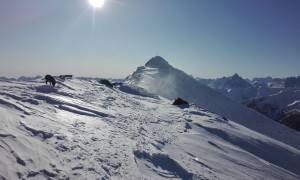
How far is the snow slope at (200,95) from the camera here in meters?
96.8

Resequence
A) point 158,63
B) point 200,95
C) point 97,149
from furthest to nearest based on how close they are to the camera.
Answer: point 158,63, point 200,95, point 97,149

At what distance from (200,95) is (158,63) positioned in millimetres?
26440

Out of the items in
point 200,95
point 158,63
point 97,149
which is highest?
point 158,63

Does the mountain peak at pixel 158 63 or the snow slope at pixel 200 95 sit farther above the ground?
the mountain peak at pixel 158 63

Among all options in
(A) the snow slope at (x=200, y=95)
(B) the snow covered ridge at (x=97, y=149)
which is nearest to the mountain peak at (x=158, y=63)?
(A) the snow slope at (x=200, y=95)

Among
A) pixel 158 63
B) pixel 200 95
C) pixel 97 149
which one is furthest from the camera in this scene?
pixel 158 63

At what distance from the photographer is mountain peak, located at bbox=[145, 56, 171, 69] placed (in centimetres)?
12888

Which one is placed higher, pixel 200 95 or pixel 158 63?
pixel 158 63

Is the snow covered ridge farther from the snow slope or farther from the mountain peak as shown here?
the mountain peak

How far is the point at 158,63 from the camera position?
435 feet

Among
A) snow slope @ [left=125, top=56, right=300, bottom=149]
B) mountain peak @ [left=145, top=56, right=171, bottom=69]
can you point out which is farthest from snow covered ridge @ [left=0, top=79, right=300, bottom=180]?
mountain peak @ [left=145, top=56, right=171, bottom=69]

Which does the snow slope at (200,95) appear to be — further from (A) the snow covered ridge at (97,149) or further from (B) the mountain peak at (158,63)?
(A) the snow covered ridge at (97,149)

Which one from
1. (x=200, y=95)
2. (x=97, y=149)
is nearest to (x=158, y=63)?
(x=200, y=95)

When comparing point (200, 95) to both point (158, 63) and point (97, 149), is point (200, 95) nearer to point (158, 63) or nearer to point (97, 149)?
point (158, 63)
